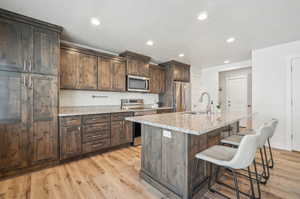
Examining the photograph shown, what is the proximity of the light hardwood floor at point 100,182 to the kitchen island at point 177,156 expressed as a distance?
0.54 feet

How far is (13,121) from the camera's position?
6.70ft

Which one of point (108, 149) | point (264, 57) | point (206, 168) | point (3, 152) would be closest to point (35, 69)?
point (3, 152)

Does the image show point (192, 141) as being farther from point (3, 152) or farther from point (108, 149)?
point (3, 152)

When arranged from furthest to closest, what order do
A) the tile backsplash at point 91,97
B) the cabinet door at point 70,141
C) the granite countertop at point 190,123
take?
the tile backsplash at point 91,97 → the cabinet door at point 70,141 → the granite countertop at point 190,123

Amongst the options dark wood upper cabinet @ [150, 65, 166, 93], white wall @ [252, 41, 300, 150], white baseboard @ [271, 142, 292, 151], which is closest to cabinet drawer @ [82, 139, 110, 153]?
dark wood upper cabinet @ [150, 65, 166, 93]

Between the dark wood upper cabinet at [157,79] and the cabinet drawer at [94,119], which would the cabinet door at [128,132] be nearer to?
the cabinet drawer at [94,119]

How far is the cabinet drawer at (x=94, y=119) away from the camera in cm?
272

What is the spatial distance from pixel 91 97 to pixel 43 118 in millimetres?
1272

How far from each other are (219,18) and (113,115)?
9.07 feet

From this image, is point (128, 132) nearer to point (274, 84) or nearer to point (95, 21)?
point (95, 21)

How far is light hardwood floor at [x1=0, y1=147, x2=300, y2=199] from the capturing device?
1.66 m

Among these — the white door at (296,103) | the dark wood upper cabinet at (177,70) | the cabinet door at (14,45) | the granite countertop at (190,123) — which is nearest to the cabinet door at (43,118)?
the cabinet door at (14,45)

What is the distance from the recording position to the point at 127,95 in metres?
4.14

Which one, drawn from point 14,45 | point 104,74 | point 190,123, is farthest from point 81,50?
point 190,123
